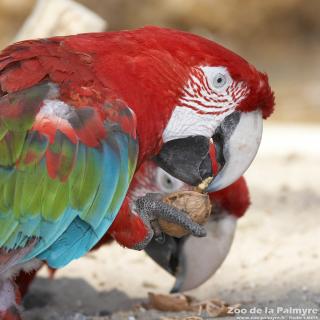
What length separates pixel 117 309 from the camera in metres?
3.15

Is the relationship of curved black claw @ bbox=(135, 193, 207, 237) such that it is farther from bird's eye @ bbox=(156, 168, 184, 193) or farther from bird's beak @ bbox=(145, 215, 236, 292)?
bird's beak @ bbox=(145, 215, 236, 292)

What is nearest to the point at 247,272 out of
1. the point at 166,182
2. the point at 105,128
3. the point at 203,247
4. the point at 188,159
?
the point at 203,247

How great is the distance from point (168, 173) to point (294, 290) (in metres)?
0.67

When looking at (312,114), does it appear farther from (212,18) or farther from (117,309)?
(117,309)

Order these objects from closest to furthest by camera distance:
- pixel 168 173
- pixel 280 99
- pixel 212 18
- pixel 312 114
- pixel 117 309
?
pixel 168 173 < pixel 117 309 < pixel 312 114 < pixel 280 99 < pixel 212 18

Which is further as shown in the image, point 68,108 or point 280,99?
point 280,99

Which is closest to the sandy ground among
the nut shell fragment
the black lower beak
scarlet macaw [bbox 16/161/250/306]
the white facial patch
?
scarlet macaw [bbox 16/161/250/306]

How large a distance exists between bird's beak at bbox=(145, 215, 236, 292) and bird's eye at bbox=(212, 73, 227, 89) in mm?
605

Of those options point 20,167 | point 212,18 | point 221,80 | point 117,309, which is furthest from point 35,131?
point 212,18

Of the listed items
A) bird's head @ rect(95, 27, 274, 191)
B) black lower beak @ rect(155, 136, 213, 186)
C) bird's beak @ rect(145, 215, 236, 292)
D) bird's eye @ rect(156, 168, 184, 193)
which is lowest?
bird's beak @ rect(145, 215, 236, 292)

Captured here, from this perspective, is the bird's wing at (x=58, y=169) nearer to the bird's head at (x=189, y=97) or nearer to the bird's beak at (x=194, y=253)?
the bird's head at (x=189, y=97)

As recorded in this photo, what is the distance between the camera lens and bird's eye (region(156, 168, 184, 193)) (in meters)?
2.62

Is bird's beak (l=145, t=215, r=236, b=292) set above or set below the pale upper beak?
below

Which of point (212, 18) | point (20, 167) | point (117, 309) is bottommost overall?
point (117, 309)
